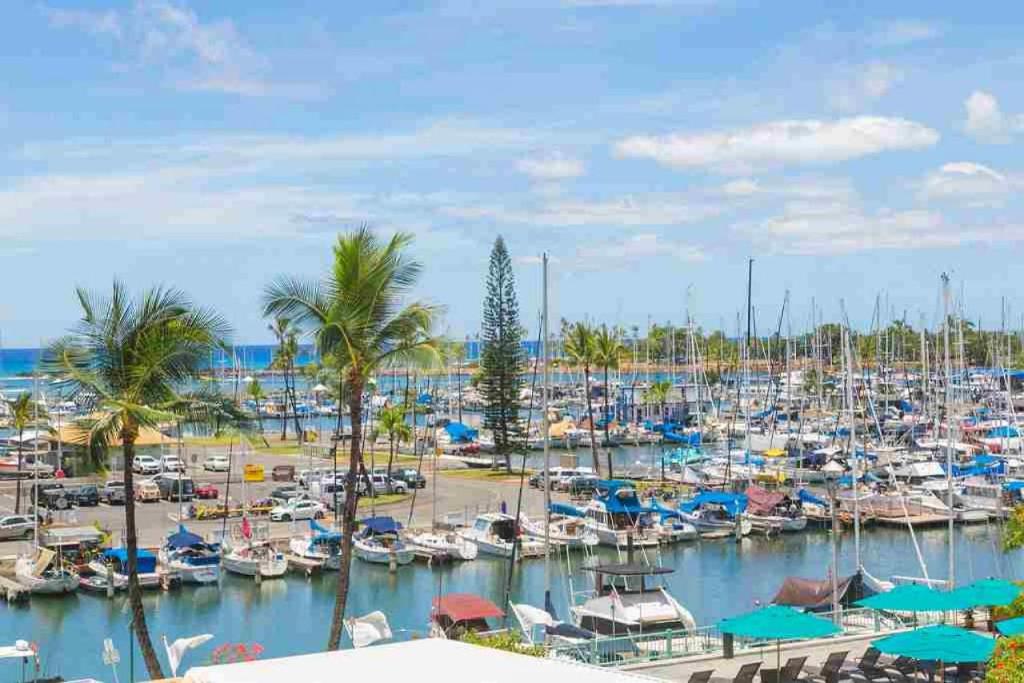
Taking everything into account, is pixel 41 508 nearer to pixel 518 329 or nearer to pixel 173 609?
pixel 173 609

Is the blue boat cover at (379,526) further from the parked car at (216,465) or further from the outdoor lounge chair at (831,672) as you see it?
the outdoor lounge chair at (831,672)

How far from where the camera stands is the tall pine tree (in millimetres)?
87688

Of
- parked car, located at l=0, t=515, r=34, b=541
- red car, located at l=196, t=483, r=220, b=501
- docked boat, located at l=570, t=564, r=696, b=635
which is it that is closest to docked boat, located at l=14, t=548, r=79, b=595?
parked car, located at l=0, t=515, r=34, b=541

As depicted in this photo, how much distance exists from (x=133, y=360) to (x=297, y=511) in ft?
129

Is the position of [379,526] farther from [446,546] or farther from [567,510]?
[567,510]

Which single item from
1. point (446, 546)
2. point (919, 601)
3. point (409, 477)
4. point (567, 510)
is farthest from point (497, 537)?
point (919, 601)

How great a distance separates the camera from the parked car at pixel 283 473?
238 ft

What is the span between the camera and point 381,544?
5338 cm

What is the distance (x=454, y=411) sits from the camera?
429ft

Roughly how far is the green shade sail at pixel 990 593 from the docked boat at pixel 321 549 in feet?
92.1

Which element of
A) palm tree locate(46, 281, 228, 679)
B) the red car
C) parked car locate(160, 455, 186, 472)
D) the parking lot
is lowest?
the parking lot

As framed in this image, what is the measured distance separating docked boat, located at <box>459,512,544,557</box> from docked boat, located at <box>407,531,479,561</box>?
0.58 m

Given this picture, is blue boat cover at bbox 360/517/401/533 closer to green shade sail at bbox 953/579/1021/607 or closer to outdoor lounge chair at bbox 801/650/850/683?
green shade sail at bbox 953/579/1021/607

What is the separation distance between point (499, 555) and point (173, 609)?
1383cm
